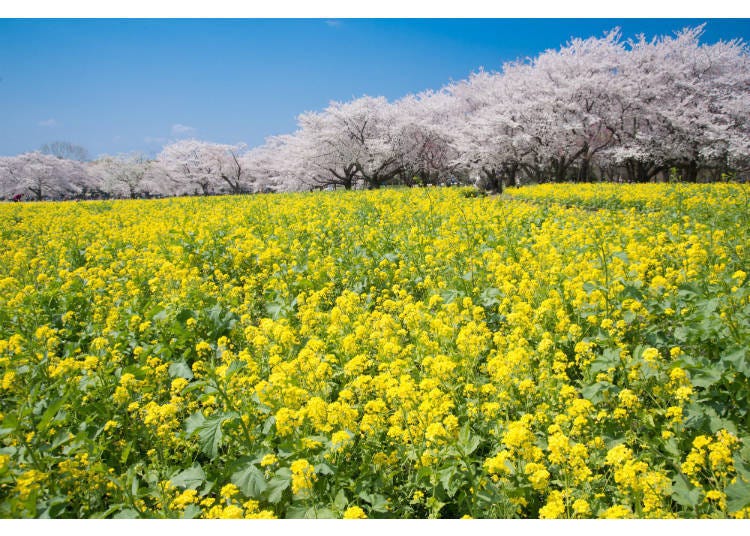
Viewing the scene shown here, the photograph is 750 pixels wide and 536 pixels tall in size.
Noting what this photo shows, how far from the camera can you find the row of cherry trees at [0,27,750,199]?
27.3 m

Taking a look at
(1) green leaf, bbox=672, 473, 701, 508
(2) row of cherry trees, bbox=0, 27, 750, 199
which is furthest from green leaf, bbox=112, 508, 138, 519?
(2) row of cherry trees, bbox=0, 27, 750, 199

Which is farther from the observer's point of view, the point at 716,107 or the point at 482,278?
the point at 716,107

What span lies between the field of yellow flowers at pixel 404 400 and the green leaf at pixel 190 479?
0.02m

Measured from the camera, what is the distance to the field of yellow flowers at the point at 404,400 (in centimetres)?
236

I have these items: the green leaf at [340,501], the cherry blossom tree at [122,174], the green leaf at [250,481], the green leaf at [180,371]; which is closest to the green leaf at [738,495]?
the green leaf at [340,501]

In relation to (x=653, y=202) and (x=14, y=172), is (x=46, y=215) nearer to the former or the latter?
(x=653, y=202)

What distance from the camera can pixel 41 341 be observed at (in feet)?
14.7

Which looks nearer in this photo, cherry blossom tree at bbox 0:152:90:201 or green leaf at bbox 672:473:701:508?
green leaf at bbox 672:473:701:508

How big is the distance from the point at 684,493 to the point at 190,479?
265cm

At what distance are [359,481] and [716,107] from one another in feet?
114

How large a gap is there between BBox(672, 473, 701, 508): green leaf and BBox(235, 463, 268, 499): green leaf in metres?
2.11

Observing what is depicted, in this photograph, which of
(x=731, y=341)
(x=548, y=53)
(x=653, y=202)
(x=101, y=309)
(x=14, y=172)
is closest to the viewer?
(x=731, y=341)

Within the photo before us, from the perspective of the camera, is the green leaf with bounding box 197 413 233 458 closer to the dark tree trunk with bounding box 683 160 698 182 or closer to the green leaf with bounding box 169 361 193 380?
the green leaf with bounding box 169 361 193 380
